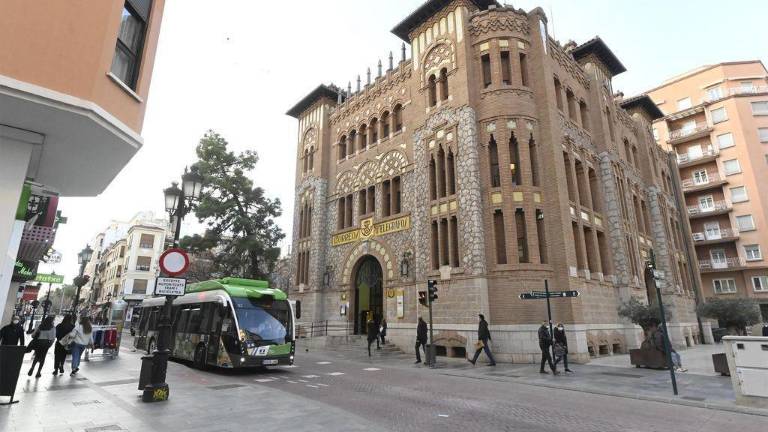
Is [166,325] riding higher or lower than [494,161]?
lower

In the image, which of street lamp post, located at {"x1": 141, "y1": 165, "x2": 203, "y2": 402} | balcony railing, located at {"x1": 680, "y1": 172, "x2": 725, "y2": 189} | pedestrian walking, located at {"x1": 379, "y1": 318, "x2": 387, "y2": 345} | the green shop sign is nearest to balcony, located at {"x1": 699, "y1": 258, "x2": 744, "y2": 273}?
balcony railing, located at {"x1": 680, "y1": 172, "x2": 725, "y2": 189}

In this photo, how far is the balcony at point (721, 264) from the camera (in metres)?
38.8

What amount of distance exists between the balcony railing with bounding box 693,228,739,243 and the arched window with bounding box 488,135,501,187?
34.7 metres

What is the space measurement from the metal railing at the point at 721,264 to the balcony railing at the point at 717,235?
2152 mm

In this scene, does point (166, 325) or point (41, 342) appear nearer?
point (166, 325)

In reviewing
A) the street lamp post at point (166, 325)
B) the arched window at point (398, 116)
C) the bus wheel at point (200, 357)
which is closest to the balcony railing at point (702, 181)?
the arched window at point (398, 116)

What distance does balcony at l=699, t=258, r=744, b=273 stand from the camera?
38.8 m

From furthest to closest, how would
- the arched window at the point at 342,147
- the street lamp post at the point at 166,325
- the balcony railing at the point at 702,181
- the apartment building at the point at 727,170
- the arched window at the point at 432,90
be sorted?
the balcony railing at the point at 702,181 → the apartment building at the point at 727,170 → the arched window at the point at 342,147 → the arched window at the point at 432,90 → the street lamp post at the point at 166,325

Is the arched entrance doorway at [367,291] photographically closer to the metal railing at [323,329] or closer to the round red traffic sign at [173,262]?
the metal railing at [323,329]

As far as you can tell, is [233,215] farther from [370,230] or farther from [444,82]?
[444,82]

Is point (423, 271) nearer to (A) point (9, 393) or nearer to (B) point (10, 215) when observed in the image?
(A) point (9, 393)

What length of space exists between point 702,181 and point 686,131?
5879 millimetres

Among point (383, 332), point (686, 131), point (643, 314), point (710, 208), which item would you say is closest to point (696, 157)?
point (686, 131)

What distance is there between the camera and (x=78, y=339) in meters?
12.6
